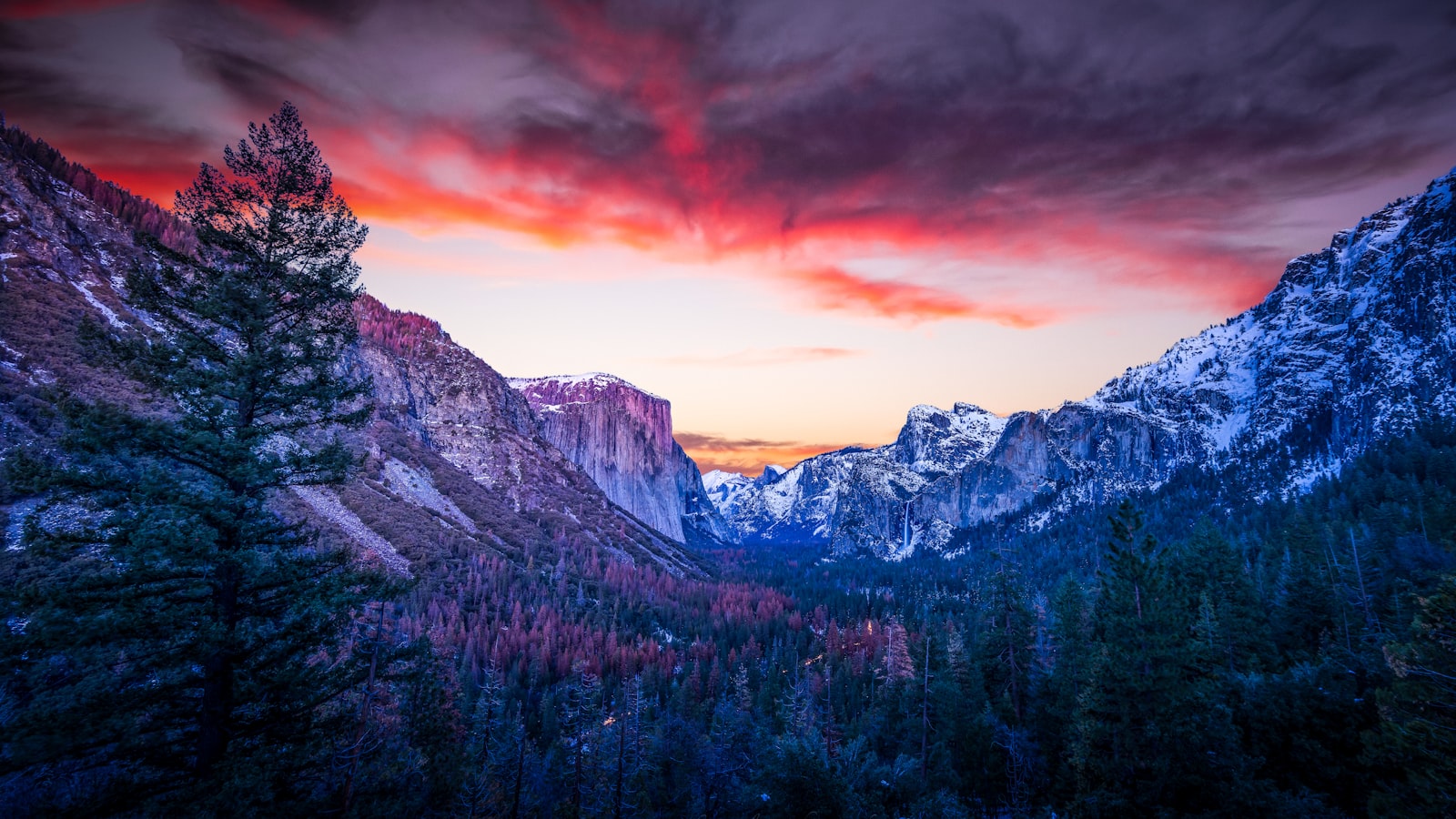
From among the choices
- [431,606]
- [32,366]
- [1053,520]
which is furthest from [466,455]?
[1053,520]

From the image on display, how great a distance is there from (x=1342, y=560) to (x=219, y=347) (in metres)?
73.0

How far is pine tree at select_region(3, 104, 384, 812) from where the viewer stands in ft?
27.0

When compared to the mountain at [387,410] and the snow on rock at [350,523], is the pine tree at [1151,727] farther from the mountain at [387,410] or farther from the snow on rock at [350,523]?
the snow on rock at [350,523]

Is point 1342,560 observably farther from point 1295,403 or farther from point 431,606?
point 1295,403

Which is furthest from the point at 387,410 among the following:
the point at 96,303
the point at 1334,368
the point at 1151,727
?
the point at 1334,368

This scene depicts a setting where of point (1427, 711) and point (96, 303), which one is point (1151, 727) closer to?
point (1427, 711)

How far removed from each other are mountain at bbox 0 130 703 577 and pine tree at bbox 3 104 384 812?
2.74ft

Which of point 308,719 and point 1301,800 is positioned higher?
point 308,719

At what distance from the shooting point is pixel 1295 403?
15188cm

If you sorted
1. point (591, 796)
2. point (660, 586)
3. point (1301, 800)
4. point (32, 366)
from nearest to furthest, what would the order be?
point (1301, 800), point (591, 796), point (32, 366), point (660, 586)

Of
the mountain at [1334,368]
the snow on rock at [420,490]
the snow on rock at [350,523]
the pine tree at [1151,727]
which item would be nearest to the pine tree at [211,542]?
the pine tree at [1151,727]

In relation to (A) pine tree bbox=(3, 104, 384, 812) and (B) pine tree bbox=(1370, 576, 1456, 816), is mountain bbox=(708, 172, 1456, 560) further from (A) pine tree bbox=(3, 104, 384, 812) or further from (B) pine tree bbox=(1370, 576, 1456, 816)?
(A) pine tree bbox=(3, 104, 384, 812)

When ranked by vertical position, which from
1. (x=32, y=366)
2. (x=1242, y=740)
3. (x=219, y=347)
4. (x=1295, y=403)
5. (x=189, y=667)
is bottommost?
(x=1242, y=740)

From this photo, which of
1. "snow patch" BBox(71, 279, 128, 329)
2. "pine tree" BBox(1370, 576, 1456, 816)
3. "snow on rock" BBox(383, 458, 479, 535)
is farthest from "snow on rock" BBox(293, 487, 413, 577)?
"pine tree" BBox(1370, 576, 1456, 816)
